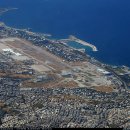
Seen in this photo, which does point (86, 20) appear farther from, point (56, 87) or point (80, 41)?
point (56, 87)

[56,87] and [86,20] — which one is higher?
[86,20]

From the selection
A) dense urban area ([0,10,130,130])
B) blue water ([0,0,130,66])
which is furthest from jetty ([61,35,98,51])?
dense urban area ([0,10,130,130])

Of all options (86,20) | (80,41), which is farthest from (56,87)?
(86,20)

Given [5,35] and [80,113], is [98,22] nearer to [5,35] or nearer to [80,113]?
[5,35]

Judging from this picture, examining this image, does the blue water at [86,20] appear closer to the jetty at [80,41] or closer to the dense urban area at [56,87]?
the jetty at [80,41]

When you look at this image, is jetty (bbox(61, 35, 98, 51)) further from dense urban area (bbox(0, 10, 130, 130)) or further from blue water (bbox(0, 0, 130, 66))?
dense urban area (bbox(0, 10, 130, 130))

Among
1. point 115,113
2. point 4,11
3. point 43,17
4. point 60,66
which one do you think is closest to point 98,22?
point 43,17
